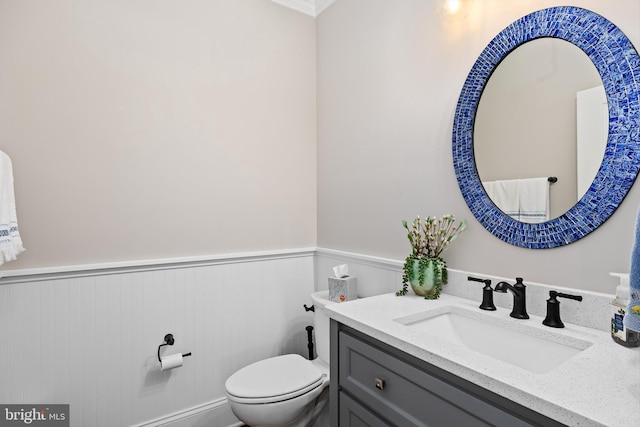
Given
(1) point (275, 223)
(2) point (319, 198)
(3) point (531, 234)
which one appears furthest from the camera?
(2) point (319, 198)

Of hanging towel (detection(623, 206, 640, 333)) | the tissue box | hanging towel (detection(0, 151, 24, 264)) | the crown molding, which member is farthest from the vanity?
the crown molding

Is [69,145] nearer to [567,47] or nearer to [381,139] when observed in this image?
[381,139]

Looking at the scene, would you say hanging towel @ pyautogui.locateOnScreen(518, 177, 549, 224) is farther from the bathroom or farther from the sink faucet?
the sink faucet

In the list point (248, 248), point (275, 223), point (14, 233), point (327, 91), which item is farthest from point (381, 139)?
point (14, 233)

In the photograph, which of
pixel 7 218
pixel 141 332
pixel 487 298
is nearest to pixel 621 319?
pixel 487 298

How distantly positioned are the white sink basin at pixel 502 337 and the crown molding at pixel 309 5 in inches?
79.5

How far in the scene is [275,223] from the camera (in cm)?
221

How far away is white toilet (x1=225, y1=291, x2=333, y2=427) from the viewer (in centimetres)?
151

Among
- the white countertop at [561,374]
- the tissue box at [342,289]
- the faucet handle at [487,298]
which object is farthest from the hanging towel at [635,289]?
the tissue box at [342,289]

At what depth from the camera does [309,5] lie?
2318 millimetres

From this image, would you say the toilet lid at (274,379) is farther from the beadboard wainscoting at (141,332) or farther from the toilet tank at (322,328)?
the beadboard wainscoting at (141,332)

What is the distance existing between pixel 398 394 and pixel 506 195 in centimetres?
81

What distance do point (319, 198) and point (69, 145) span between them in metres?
1.41

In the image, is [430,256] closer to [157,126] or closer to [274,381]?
[274,381]
